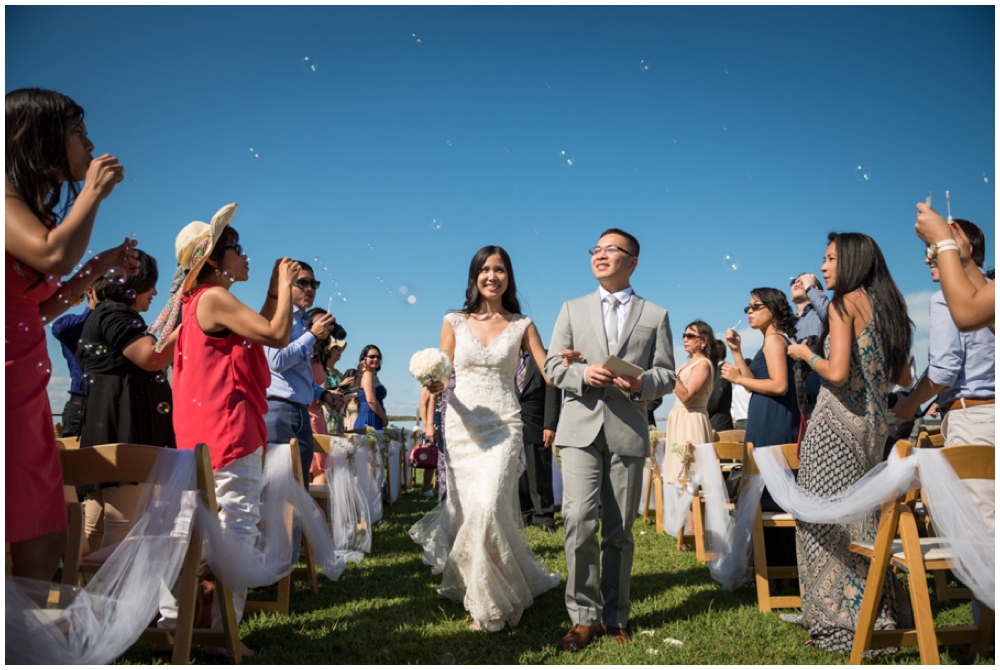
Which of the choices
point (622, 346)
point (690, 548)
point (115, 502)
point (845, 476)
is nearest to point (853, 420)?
point (845, 476)

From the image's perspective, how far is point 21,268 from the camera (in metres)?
2.44

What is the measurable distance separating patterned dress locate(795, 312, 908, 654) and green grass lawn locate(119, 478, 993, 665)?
22cm

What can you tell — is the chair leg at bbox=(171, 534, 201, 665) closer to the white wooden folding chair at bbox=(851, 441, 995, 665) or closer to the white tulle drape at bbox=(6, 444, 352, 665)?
the white tulle drape at bbox=(6, 444, 352, 665)

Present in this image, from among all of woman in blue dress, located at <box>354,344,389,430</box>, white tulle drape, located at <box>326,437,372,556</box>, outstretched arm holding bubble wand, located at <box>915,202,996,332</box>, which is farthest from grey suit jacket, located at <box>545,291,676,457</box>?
woman in blue dress, located at <box>354,344,389,430</box>

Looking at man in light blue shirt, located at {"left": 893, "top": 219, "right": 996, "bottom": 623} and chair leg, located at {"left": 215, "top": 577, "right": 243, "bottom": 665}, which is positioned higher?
man in light blue shirt, located at {"left": 893, "top": 219, "right": 996, "bottom": 623}

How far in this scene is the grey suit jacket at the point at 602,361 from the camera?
14.6 ft

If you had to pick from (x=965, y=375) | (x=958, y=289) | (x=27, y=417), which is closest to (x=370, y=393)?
(x=965, y=375)

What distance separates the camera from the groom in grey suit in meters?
4.42

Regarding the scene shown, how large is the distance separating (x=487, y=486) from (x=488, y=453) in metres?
0.26

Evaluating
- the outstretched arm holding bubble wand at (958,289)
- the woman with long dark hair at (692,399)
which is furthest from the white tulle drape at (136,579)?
the woman with long dark hair at (692,399)

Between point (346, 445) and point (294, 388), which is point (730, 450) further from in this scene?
point (294, 388)

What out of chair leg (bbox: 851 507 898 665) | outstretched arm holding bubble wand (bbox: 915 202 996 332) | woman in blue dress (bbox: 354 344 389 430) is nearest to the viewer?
outstretched arm holding bubble wand (bbox: 915 202 996 332)

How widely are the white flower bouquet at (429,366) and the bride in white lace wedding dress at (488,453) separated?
6.7 inches

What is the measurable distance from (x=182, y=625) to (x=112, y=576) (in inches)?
21.2
